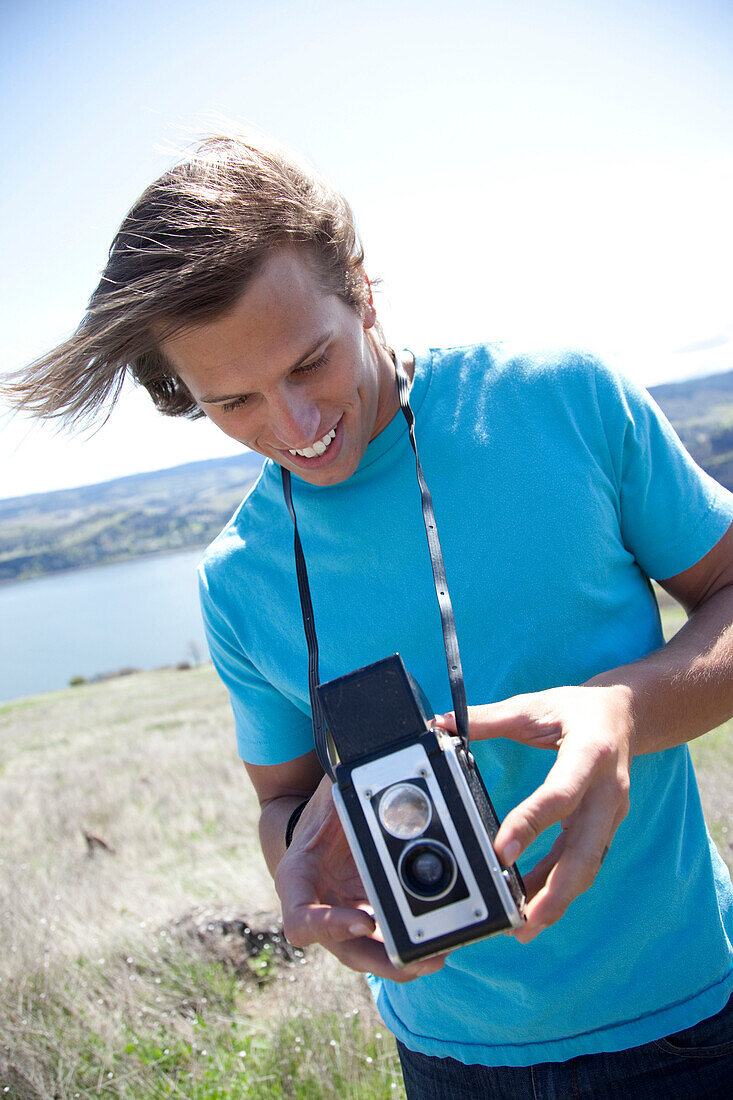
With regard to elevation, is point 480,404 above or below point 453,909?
above

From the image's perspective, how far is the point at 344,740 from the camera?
131 centimetres

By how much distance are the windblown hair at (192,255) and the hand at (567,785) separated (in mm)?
951

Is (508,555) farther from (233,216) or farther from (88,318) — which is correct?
(88,318)

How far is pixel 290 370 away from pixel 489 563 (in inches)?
22.5

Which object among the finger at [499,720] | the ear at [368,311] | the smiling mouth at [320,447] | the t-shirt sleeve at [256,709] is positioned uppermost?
the ear at [368,311]

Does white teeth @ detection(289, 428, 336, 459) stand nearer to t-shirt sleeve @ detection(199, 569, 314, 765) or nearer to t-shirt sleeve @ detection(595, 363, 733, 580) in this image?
t-shirt sleeve @ detection(199, 569, 314, 765)

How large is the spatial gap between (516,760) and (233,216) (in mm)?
1232

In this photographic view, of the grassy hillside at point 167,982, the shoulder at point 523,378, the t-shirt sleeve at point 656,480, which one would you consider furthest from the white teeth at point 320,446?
the grassy hillside at point 167,982

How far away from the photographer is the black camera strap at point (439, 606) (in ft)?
4.42

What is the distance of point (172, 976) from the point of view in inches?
155

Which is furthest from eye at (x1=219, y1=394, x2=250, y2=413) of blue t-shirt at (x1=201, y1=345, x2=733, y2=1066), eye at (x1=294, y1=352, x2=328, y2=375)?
blue t-shirt at (x1=201, y1=345, x2=733, y2=1066)

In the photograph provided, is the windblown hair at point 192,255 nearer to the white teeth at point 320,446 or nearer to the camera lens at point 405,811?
the white teeth at point 320,446

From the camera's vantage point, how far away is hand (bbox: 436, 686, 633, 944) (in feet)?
3.71

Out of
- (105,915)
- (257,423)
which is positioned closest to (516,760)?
(257,423)
